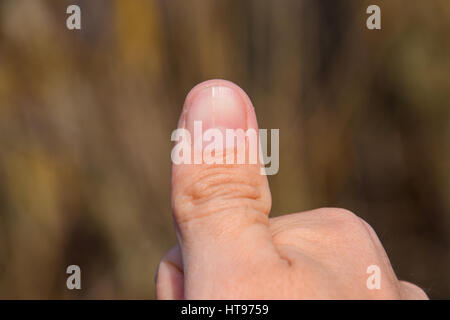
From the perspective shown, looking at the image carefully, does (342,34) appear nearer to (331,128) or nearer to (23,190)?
(331,128)

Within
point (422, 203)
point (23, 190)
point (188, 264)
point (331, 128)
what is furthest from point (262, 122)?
point (188, 264)

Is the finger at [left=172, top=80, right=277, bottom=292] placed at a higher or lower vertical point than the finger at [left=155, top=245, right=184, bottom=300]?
higher

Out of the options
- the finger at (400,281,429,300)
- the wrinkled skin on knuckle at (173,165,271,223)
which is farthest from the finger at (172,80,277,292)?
the finger at (400,281,429,300)

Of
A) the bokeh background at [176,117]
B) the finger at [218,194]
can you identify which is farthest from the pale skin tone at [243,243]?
the bokeh background at [176,117]

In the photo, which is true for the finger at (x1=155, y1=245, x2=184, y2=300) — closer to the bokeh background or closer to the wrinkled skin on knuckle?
the wrinkled skin on knuckle

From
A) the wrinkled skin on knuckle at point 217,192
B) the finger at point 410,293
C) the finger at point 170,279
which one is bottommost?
the finger at point 410,293

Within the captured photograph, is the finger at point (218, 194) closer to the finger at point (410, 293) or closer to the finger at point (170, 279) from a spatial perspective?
the finger at point (170, 279)
